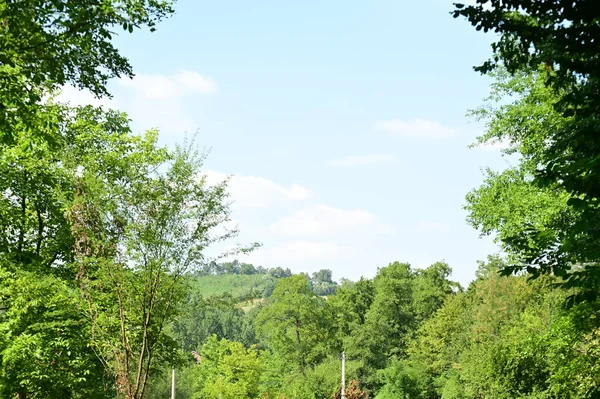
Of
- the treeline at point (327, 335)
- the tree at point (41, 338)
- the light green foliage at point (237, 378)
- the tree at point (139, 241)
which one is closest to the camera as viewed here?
the tree at point (139, 241)

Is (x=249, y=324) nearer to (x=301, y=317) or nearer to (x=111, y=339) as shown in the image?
(x=301, y=317)

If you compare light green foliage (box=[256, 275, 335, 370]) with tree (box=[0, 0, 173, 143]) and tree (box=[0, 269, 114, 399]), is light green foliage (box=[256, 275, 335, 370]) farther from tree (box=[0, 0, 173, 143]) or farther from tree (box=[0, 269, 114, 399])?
tree (box=[0, 0, 173, 143])

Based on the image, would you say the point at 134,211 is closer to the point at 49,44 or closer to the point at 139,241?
the point at 139,241

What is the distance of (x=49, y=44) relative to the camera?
7.44m

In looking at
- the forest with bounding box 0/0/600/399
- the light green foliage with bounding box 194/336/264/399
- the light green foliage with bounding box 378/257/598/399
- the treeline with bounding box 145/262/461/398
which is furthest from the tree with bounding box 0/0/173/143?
the light green foliage with bounding box 194/336/264/399

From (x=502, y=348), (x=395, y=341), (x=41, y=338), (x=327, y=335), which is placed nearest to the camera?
(x=41, y=338)

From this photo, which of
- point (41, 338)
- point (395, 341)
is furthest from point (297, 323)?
point (41, 338)

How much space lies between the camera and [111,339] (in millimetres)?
14602

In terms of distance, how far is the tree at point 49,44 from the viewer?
6.94 m

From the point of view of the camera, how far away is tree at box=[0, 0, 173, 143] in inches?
273

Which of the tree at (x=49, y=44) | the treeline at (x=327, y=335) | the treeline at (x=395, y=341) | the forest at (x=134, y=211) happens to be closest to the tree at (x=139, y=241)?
the forest at (x=134, y=211)

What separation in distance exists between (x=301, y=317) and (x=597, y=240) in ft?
131

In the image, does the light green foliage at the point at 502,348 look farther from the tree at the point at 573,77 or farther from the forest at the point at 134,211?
the tree at the point at 573,77

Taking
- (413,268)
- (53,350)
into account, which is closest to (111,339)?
(53,350)
